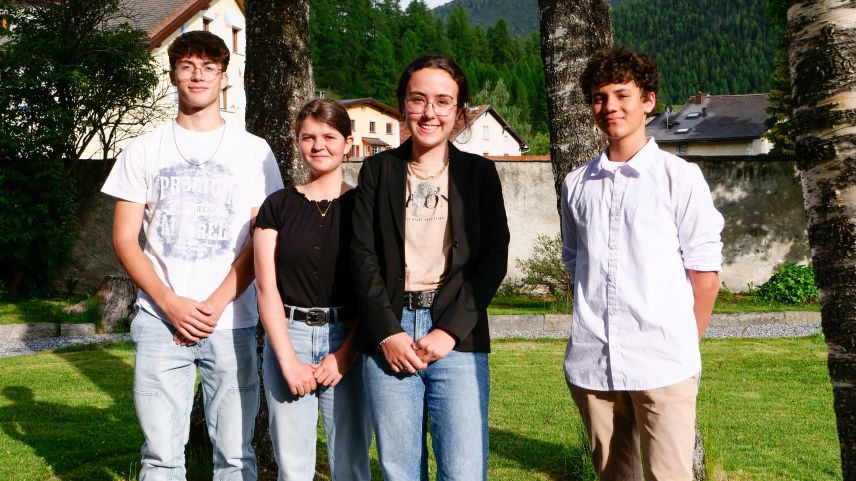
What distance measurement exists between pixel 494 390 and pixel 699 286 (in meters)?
5.26

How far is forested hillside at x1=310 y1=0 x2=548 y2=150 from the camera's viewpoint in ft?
311

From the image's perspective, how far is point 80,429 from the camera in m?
6.43

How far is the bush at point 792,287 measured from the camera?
14.5m

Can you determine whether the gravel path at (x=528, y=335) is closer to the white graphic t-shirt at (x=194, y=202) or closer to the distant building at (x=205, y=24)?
the white graphic t-shirt at (x=194, y=202)

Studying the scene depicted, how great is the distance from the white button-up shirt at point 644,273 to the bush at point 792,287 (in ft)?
42.1

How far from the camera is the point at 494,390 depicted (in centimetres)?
798

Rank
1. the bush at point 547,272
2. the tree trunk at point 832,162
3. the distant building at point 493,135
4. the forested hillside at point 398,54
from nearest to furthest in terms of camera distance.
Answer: the tree trunk at point 832,162, the bush at point 547,272, the distant building at point 493,135, the forested hillside at point 398,54

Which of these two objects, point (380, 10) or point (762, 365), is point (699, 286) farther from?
point (380, 10)

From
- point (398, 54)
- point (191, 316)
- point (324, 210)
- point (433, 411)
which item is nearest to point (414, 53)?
point (398, 54)

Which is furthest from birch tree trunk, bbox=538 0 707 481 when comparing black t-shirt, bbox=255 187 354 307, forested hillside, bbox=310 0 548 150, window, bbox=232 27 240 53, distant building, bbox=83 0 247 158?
forested hillside, bbox=310 0 548 150

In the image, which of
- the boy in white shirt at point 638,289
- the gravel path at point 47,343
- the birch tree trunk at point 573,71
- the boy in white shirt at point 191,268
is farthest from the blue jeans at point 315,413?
the gravel path at point 47,343

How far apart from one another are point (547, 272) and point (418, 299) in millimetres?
11727

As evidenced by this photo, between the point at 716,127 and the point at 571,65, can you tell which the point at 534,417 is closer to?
the point at 571,65

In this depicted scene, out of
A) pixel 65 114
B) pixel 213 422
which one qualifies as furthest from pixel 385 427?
pixel 65 114
